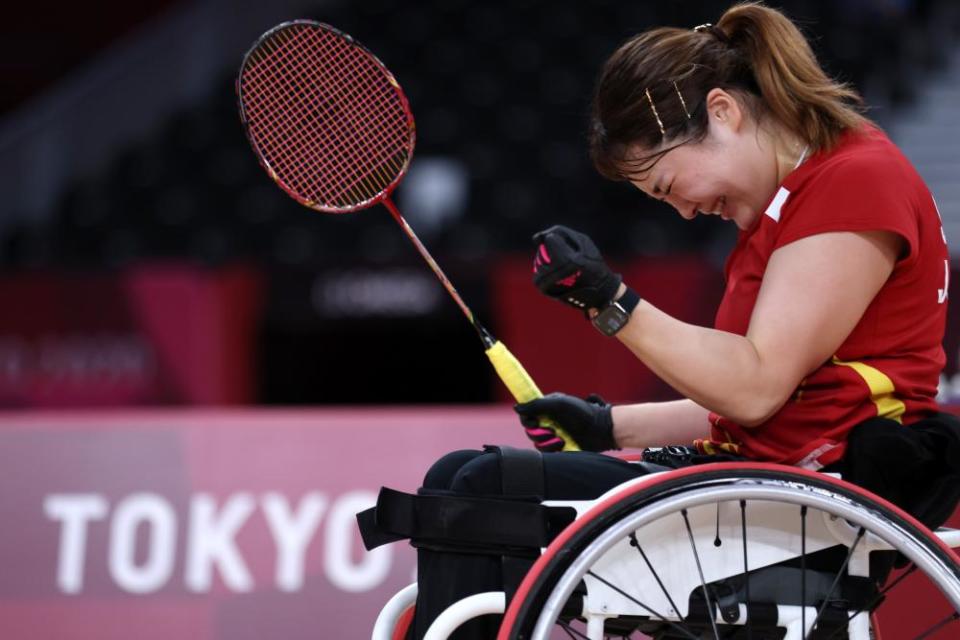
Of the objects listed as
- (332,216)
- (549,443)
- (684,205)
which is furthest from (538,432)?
(332,216)

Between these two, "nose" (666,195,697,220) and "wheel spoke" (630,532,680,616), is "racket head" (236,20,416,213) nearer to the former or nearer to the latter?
"nose" (666,195,697,220)

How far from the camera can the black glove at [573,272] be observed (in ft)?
4.26

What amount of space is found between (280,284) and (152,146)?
1885 millimetres

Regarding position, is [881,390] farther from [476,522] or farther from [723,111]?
[476,522]

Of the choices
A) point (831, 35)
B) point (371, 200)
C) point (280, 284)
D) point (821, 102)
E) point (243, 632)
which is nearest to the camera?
point (821, 102)

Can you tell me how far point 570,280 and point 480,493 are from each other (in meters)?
0.25

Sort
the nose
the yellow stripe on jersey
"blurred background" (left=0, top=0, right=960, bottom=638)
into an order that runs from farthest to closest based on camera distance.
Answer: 1. "blurred background" (left=0, top=0, right=960, bottom=638)
2. the nose
3. the yellow stripe on jersey

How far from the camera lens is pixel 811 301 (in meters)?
1.28

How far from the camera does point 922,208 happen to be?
1365mm

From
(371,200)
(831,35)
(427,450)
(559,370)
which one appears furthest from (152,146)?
(371,200)

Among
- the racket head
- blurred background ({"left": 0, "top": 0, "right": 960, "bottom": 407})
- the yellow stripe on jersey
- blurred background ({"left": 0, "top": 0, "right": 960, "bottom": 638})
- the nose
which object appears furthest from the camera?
blurred background ({"left": 0, "top": 0, "right": 960, "bottom": 407})

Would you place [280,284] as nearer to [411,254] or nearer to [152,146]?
[411,254]

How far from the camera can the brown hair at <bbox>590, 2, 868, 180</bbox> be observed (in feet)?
4.59

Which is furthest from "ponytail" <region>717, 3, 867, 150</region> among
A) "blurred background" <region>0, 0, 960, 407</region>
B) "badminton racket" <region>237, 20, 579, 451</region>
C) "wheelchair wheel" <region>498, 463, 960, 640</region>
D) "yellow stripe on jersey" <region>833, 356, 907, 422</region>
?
"blurred background" <region>0, 0, 960, 407</region>
